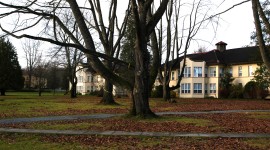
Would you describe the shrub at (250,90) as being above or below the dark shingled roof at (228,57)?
below

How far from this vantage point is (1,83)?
6288cm

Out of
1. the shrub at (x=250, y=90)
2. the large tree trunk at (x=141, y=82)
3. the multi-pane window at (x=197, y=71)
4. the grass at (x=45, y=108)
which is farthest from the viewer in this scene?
the multi-pane window at (x=197, y=71)

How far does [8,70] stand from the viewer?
6488 cm

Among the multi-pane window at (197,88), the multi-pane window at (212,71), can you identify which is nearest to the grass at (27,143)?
the multi-pane window at (197,88)

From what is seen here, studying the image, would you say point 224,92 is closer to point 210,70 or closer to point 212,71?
point 212,71

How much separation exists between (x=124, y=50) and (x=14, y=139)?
44.8 metres

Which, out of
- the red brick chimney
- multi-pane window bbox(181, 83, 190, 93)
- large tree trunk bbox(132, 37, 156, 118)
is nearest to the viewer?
A: large tree trunk bbox(132, 37, 156, 118)

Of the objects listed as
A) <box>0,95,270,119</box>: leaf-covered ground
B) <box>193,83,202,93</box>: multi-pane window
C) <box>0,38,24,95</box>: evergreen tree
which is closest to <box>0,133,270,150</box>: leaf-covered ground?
<box>0,95,270,119</box>: leaf-covered ground

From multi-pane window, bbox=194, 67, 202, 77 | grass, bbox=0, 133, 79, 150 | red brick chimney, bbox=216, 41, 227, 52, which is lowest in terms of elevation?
grass, bbox=0, 133, 79, 150

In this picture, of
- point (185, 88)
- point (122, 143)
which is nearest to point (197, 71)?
point (185, 88)

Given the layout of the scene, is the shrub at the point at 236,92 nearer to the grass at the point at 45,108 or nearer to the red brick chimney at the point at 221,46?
the red brick chimney at the point at 221,46

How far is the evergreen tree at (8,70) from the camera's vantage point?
63.6 meters

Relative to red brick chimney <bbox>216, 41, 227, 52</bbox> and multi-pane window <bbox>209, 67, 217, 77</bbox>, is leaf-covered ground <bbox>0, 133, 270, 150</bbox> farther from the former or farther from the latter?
red brick chimney <bbox>216, 41, 227, 52</bbox>

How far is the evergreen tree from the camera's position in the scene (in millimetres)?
63625
